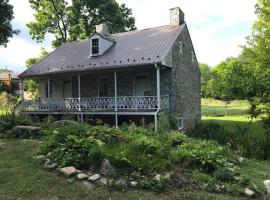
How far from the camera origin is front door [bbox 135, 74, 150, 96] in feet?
59.8

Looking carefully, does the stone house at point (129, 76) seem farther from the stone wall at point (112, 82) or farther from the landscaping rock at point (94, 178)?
the landscaping rock at point (94, 178)

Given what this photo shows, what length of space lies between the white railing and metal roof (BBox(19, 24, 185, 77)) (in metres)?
1.82

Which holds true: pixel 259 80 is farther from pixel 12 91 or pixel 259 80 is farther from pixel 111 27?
pixel 12 91

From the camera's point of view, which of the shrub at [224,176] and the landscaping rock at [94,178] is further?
the shrub at [224,176]

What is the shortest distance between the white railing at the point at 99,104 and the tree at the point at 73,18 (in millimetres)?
13119

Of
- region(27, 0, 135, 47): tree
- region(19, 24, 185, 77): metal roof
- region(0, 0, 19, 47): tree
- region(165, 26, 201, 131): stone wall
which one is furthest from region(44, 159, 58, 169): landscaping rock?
region(27, 0, 135, 47): tree

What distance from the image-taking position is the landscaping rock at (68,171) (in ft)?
23.1

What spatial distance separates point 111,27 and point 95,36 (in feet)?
39.3

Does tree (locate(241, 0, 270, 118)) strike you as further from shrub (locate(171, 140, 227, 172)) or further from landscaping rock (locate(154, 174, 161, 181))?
landscaping rock (locate(154, 174, 161, 181))

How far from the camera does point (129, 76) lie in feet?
61.4

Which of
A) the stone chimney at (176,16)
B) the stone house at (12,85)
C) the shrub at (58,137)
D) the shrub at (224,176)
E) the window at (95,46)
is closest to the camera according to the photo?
the shrub at (224,176)

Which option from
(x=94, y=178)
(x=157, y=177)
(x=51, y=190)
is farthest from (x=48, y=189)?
(x=157, y=177)

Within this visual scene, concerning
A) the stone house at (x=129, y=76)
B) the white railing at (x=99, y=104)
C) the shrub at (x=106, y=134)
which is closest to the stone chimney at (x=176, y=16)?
the stone house at (x=129, y=76)

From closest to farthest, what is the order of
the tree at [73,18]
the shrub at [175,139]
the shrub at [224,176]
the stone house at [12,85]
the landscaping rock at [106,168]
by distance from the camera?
the landscaping rock at [106,168], the shrub at [224,176], the shrub at [175,139], the tree at [73,18], the stone house at [12,85]
